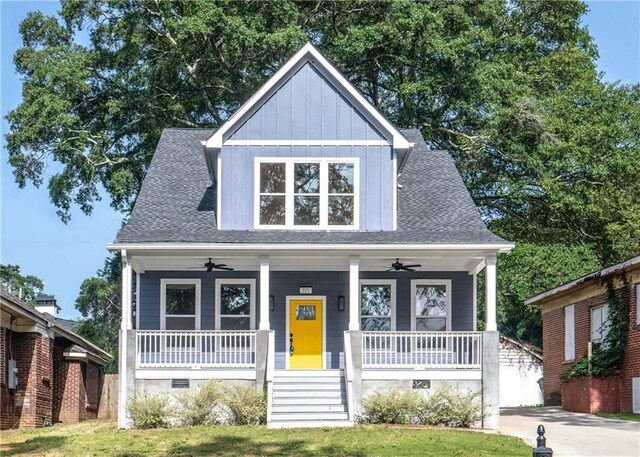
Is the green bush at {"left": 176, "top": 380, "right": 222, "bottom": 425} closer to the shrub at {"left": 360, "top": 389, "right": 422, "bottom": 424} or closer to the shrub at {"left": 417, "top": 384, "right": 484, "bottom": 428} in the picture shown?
the shrub at {"left": 360, "top": 389, "right": 422, "bottom": 424}

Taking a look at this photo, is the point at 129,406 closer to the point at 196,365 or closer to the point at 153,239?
the point at 196,365

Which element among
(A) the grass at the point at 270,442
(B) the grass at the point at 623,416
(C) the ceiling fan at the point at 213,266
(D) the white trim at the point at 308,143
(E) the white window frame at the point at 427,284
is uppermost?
(D) the white trim at the point at 308,143

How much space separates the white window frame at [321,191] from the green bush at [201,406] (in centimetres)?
437

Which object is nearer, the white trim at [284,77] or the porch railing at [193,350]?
the porch railing at [193,350]

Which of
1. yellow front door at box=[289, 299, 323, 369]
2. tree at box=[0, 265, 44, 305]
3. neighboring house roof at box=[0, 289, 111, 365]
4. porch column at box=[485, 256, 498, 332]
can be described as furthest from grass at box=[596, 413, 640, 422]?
tree at box=[0, 265, 44, 305]

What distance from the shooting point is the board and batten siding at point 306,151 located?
2583 centimetres

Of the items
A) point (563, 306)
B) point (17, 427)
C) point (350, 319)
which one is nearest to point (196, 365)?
point (350, 319)

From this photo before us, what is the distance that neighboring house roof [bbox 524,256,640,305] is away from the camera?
25.4 meters

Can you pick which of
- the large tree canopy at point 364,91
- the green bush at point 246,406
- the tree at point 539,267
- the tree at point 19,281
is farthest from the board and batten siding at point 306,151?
the tree at point 19,281

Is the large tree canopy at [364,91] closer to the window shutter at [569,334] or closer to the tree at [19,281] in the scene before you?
the window shutter at [569,334]

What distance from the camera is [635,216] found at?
37.0 m

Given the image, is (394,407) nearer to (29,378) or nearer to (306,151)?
(306,151)

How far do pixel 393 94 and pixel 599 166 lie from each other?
26.3 ft

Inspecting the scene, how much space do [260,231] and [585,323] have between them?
973cm
